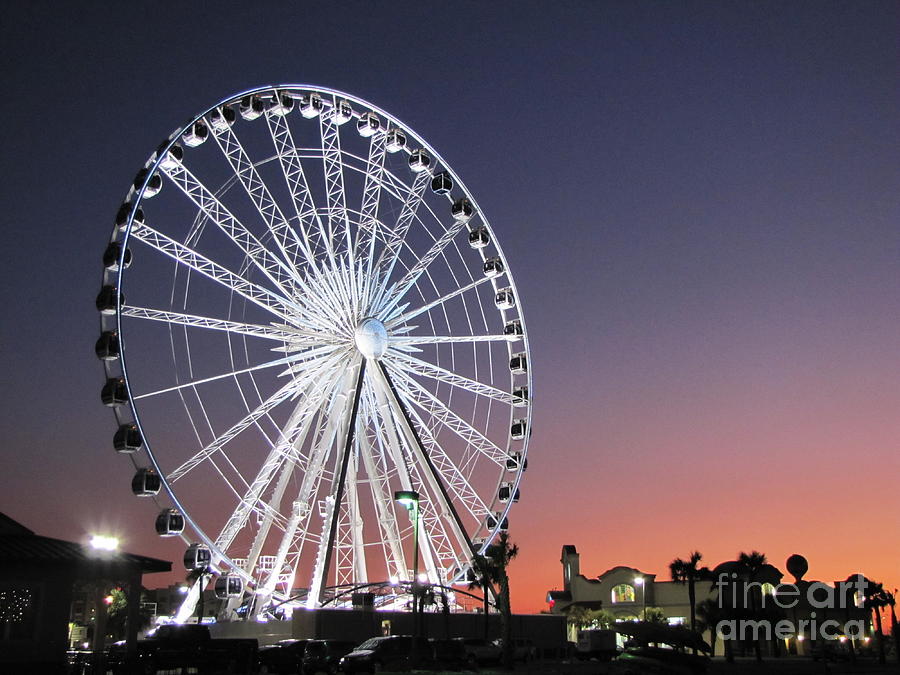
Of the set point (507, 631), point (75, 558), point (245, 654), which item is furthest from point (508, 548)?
point (75, 558)

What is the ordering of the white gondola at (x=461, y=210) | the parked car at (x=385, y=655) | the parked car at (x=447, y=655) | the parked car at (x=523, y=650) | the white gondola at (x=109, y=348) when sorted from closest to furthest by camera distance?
the parked car at (x=385, y=655) → the parked car at (x=447, y=655) → the white gondola at (x=109, y=348) → the parked car at (x=523, y=650) → the white gondola at (x=461, y=210)

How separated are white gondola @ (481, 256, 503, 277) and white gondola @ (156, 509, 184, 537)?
19255mm

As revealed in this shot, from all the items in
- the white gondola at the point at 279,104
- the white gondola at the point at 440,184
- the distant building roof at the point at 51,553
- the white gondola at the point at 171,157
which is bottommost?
the distant building roof at the point at 51,553

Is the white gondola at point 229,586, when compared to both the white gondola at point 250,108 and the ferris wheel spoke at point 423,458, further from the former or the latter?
the white gondola at point 250,108

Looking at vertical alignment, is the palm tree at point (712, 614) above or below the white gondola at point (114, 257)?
below

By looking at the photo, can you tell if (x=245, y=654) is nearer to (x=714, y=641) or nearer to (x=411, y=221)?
(x=411, y=221)

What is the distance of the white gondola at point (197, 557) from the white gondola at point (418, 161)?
19181 mm

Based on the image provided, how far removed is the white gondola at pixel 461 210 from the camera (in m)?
43.1

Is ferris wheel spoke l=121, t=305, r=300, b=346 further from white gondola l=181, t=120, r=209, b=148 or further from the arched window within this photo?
the arched window

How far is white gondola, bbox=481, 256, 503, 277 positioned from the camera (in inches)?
1753

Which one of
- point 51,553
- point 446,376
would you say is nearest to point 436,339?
point 446,376

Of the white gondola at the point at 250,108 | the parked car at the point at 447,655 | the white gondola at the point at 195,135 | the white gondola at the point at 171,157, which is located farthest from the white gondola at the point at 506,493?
the white gondola at the point at 171,157

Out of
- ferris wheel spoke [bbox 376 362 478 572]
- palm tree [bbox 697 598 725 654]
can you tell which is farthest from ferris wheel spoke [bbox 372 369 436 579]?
palm tree [bbox 697 598 725 654]

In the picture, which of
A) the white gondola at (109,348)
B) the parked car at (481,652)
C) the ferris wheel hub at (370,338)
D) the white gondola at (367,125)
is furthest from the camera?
the white gondola at (367,125)
